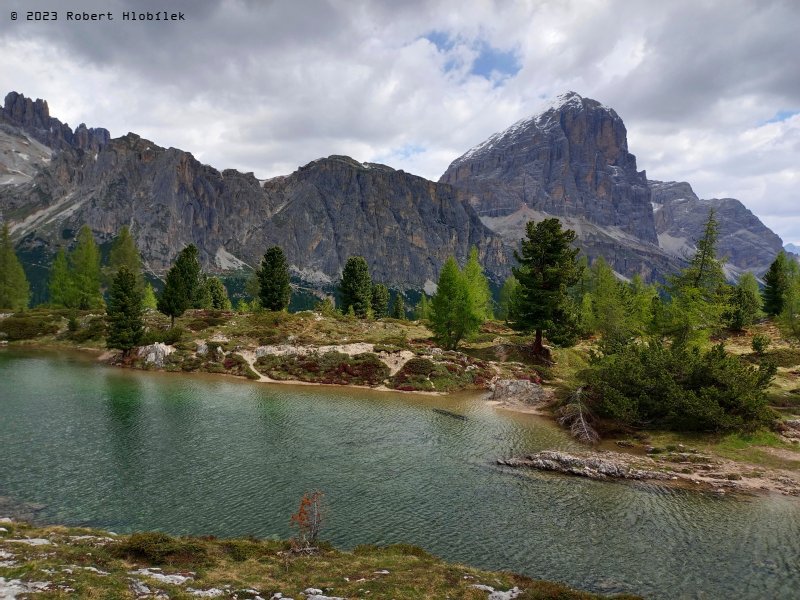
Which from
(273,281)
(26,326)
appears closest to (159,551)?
(273,281)

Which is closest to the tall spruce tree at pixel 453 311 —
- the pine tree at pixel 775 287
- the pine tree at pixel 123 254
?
the pine tree at pixel 775 287

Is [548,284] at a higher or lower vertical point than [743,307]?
higher

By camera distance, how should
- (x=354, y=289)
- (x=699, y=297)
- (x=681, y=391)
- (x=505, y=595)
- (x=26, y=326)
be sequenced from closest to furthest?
(x=505, y=595) → (x=681, y=391) → (x=699, y=297) → (x=26, y=326) → (x=354, y=289)

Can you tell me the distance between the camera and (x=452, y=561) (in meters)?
20.4

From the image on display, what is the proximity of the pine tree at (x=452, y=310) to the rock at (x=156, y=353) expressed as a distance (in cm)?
4112

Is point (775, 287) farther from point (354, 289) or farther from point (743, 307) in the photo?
point (354, 289)

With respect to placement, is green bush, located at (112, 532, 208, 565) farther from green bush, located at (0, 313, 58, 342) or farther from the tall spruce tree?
green bush, located at (0, 313, 58, 342)

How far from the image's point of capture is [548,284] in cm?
6900

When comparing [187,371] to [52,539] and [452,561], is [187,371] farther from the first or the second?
[452,561]

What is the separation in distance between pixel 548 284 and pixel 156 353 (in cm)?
5876

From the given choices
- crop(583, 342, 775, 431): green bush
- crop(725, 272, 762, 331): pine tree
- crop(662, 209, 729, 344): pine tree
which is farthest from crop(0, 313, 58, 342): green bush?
crop(725, 272, 762, 331): pine tree

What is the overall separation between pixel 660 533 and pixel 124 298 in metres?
73.6

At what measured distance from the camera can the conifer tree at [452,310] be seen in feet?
243

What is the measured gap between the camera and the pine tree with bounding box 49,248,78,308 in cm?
10781
